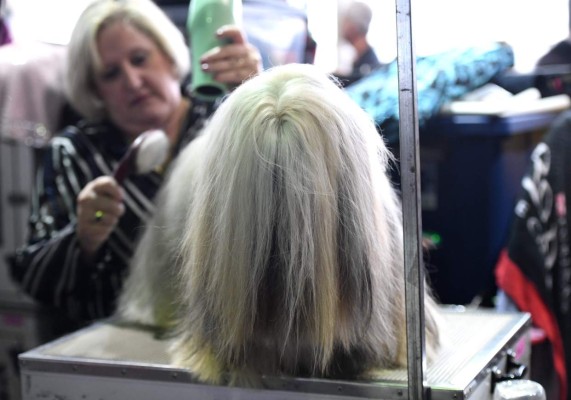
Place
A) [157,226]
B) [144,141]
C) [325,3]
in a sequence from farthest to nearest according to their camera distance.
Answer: [325,3] → [144,141] → [157,226]

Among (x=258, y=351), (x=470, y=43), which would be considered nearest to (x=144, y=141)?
(x=258, y=351)

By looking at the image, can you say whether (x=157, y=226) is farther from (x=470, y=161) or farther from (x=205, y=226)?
(x=470, y=161)

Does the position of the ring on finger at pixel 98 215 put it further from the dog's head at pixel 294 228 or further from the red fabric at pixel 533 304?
the red fabric at pixel 533 304

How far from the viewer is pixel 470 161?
7.80 ft

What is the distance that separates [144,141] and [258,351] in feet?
1.88

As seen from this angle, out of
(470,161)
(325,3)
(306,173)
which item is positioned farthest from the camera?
(470,161)

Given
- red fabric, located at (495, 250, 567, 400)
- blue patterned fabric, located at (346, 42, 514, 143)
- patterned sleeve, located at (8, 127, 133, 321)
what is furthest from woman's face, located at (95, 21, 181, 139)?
red fabric, located at (495, 250, 567, 400)

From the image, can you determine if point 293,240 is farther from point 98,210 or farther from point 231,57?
point 98,210

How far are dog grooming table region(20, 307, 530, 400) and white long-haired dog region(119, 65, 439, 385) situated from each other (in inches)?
1.0

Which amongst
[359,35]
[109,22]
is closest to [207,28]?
[109,22]

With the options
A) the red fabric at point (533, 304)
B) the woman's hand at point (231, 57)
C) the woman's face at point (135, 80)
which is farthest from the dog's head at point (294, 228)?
the red fabric at point (533, 304)

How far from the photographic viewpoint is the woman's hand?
4.83 ft

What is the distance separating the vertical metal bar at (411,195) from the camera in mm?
1128

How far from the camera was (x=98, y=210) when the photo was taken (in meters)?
1.65
